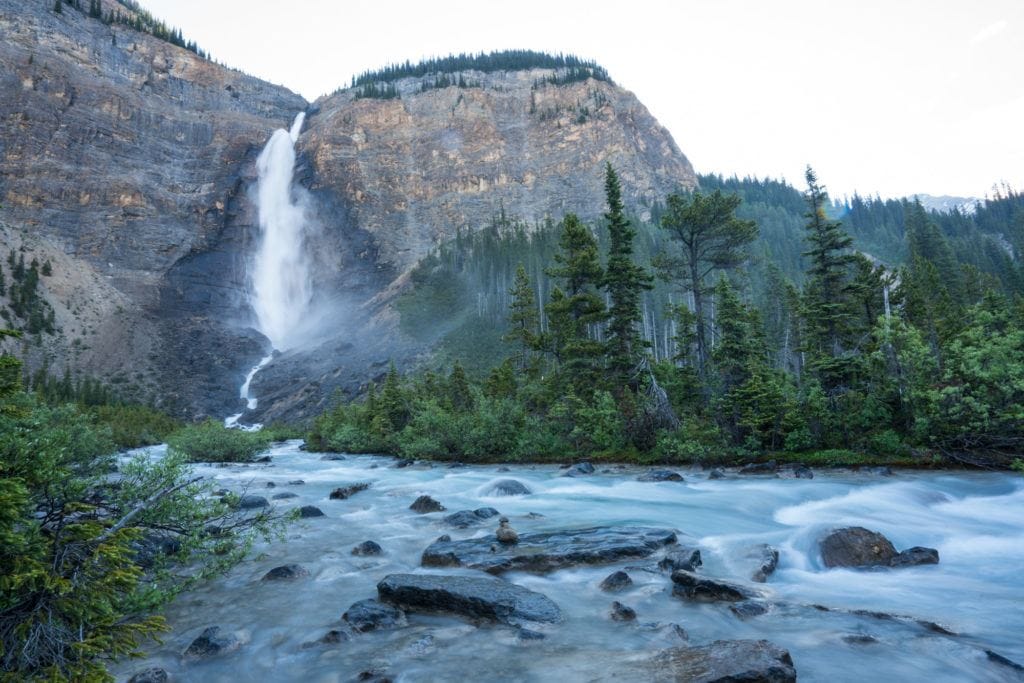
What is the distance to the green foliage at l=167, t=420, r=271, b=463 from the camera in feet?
114

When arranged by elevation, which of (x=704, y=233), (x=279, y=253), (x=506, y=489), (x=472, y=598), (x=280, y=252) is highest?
(x=280, y=252)

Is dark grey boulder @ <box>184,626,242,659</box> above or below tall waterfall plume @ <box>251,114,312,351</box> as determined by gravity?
below

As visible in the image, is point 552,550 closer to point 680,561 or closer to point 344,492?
point 680,561

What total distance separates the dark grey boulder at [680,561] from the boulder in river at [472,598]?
2362mm

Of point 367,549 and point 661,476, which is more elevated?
point 367,549

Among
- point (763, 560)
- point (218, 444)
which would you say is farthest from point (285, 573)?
point (218, 444)

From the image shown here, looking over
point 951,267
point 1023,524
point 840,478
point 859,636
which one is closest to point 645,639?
point 859,636

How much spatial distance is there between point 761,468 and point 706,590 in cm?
1352

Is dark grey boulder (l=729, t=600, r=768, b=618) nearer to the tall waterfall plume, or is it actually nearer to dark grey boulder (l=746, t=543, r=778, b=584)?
dark grey boulder (l=746, t=543, r=778, b=584)

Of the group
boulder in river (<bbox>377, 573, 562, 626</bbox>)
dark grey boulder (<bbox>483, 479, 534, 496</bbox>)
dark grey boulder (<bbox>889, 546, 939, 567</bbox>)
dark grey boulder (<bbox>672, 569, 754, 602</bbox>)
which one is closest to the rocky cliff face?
dark grey boulder (<bbox>483, 479, 534, 496</bbox>)

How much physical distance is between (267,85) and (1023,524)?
161 m

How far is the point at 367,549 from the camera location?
36.0 feet

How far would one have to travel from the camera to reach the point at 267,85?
13525 centimetres

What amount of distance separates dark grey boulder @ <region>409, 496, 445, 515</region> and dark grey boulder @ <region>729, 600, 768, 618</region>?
932cm
